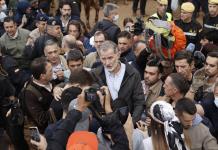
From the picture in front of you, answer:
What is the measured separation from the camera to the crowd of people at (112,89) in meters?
3.20

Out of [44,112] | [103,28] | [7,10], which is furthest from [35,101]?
[7,10]

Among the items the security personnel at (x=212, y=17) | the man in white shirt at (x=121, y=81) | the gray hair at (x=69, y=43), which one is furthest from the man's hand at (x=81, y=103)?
the security personnel at (x=212, y=17)

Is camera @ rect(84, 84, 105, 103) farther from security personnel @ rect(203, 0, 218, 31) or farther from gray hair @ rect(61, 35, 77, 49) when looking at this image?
security personnel @ rect(203, 0, 218, 31)

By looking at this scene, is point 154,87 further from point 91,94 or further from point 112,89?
point 91,94

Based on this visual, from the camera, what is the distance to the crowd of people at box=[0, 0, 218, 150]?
3.20m

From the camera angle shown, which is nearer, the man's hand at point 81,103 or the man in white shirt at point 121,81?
the man's hand at point 81,103

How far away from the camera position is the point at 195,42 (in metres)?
6.65

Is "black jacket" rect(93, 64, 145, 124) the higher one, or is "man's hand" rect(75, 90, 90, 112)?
"man's hand" rect(75, 90, 90, 112)

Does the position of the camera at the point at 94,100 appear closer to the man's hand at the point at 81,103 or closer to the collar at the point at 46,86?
the man's hand at the point at 81,103

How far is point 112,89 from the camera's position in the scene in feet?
14.7

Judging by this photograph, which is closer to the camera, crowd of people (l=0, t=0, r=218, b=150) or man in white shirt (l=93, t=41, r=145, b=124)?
crowd of people (l=0, t=0, r=218, b=150)

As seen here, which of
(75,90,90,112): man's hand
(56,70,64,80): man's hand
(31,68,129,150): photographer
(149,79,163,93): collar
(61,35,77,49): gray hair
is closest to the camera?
(31,68,129,150): photographer

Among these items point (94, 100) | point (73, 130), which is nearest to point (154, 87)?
point (94, 100)

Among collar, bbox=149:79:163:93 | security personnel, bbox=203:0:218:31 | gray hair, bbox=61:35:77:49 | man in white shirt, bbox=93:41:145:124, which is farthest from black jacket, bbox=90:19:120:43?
man in white shirt, bbox=93:41:145:124
